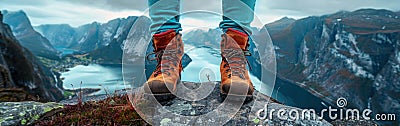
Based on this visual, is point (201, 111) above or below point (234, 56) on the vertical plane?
below

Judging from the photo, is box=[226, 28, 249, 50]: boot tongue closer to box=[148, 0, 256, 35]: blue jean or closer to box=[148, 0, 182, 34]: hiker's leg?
box=[148, 0, 256, 35]: blue jean

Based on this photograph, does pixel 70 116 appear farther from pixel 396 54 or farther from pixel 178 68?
pixel 396 54

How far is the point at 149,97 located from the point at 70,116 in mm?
812

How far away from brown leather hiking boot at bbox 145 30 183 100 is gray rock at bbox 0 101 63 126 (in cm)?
114

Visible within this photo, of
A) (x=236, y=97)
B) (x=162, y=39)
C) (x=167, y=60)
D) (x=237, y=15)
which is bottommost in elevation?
(x=236, y=97)

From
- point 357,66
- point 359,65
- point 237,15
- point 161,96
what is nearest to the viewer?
point 161,96

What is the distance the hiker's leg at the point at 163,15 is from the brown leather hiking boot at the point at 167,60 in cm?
9

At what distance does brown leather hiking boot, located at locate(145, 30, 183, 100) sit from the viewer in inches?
111

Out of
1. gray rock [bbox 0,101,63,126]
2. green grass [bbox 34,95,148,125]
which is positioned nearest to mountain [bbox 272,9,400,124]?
green grass [bbox 34,95,148,125]

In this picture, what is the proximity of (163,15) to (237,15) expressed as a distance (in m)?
0.89

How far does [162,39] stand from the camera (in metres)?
3.12

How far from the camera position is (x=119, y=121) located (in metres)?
2.55

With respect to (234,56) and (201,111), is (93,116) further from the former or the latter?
(234,56)

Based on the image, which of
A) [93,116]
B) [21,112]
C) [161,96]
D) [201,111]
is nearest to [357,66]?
[201,111]
